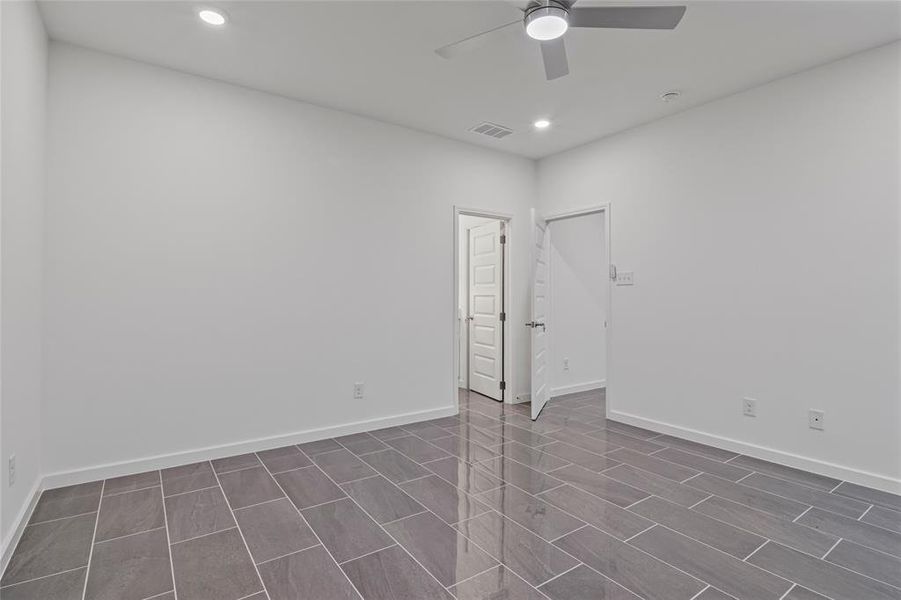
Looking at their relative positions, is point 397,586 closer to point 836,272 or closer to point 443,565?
point 443,565

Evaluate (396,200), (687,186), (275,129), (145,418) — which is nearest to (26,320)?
(145,418)

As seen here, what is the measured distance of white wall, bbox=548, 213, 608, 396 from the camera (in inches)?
219

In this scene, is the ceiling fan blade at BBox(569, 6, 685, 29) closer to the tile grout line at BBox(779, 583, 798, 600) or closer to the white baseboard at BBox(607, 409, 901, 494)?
the tile grout line at BBox(779, 583, 798, 600)

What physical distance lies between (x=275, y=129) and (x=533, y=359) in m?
3.17

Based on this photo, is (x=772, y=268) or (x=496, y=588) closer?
(x=496, y=588)

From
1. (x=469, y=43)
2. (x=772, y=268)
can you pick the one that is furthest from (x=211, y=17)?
(x=772, y=268)

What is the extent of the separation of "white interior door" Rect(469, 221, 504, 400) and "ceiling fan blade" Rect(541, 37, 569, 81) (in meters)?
2.58

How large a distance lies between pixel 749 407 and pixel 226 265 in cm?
415

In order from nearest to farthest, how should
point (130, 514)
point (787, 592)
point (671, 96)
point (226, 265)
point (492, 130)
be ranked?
point (787, 592)
point (130, 514)
point (226, 265)
point (671, 96)
point (492, 130)

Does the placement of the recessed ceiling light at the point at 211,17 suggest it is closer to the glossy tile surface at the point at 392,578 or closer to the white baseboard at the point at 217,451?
the white baseboard at the point at 217,451

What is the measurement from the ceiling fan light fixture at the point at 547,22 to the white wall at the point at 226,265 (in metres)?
2.14

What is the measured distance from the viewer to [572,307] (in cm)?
571

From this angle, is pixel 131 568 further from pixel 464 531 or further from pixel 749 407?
pixel 749 407

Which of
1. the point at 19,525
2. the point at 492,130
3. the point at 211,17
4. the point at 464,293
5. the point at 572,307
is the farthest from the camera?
the point at 464,293
